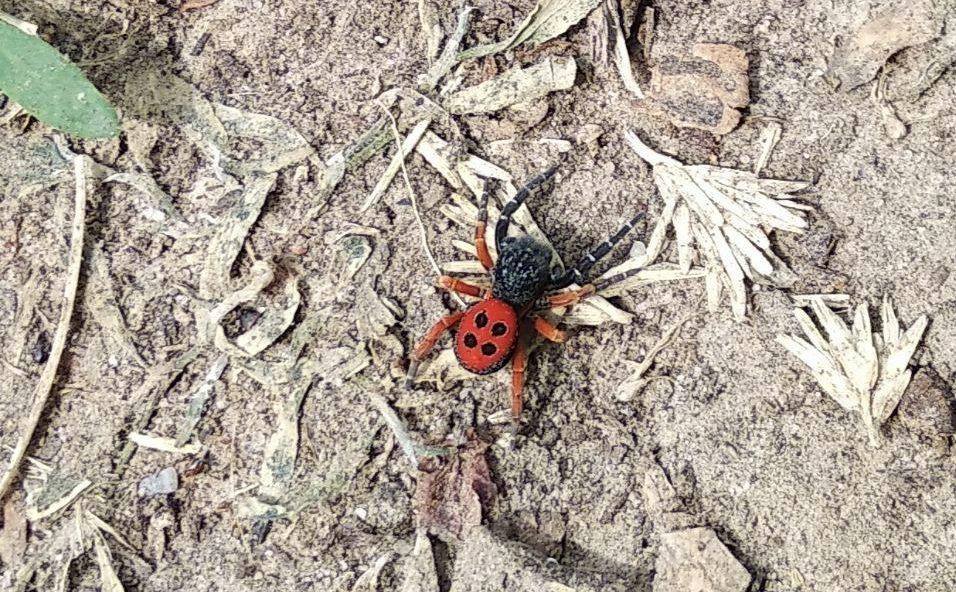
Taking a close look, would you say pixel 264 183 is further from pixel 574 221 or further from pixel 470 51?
pixel 574 221

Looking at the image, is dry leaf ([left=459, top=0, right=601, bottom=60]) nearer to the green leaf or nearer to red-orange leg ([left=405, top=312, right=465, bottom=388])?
red-orange leg ([left=405, top=312, right=465, bottom=388])

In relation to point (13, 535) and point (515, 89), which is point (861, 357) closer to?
point (515, 89)

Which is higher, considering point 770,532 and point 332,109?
point 332,109

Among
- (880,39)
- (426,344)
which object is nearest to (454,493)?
(426,344)

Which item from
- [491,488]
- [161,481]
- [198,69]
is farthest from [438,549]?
[198,69]

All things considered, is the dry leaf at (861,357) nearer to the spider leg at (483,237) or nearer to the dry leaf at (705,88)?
the dry leaf at (705,88)

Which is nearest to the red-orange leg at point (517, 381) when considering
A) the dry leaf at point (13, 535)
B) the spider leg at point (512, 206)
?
the spider leg at point (512, 206)
